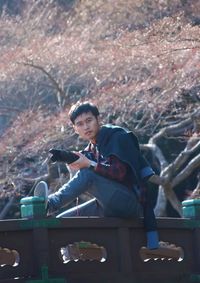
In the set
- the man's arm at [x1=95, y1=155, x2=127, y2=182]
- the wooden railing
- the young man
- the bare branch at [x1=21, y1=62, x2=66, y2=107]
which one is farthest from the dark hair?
the bare branch at [x1=21, y1=62, x2=66, y2=107]

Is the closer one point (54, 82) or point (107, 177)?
point (107, 177)

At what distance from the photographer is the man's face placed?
5.20 m

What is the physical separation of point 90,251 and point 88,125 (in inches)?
33.8

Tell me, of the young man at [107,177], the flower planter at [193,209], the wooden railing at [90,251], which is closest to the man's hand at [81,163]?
the young man at [107,177]

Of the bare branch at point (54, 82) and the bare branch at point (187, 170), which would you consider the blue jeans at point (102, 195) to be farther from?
the bare branch at point (54, 82)

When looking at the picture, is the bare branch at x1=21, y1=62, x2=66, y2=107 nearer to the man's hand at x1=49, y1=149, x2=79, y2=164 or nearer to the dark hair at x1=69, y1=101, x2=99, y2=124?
the dark hair at x1=69, y1=101, x2=99, y2=124

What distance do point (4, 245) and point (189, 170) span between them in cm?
766

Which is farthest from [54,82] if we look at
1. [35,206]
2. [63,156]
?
[35,206]

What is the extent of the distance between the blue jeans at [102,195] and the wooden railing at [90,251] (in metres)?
0.08

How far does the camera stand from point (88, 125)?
5.20 metres

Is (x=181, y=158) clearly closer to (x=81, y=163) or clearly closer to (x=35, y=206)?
(x=81, y=163)

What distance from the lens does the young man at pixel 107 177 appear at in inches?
194

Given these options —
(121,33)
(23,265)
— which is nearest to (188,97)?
(121,33)

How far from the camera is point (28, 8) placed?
16.3m
